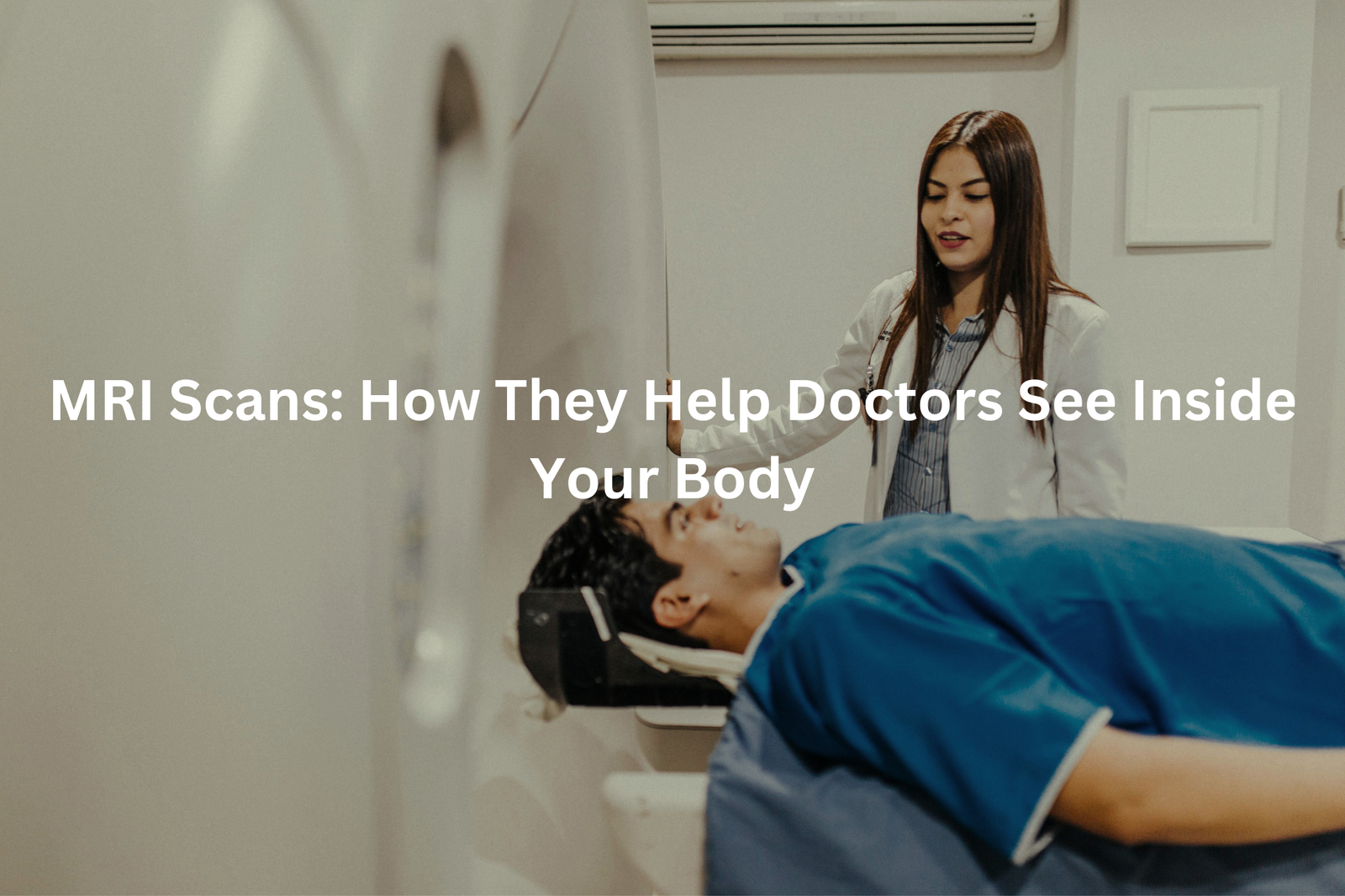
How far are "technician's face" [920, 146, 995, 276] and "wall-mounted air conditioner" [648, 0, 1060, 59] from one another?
137cm

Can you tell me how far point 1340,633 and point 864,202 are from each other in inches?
80.0

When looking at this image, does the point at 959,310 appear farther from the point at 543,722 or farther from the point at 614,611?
the point at 543,722

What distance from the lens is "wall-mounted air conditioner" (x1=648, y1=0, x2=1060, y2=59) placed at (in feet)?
8.07

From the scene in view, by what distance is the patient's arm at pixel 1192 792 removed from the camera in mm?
633

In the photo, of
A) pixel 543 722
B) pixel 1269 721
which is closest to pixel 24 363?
pixel 543 722

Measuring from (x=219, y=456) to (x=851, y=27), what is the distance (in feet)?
8.15

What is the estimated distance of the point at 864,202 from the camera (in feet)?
8.67

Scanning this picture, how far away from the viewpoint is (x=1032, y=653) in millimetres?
758

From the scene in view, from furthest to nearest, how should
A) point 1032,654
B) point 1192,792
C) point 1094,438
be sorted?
1. point 1094,438
2. point 1032,654
3. point 1192,792

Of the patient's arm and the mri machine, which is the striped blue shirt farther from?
the mri machine

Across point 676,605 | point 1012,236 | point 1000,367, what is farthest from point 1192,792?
point 1012,236

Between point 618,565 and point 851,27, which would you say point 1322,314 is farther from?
point 618,565

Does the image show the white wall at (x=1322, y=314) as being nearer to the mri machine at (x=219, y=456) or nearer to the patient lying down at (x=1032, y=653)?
the patient lying down at (x=1032, y=653)

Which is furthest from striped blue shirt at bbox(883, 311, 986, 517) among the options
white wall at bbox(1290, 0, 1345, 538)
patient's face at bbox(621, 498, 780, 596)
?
white wall at bbox(1290, 0, 1345, 538)
